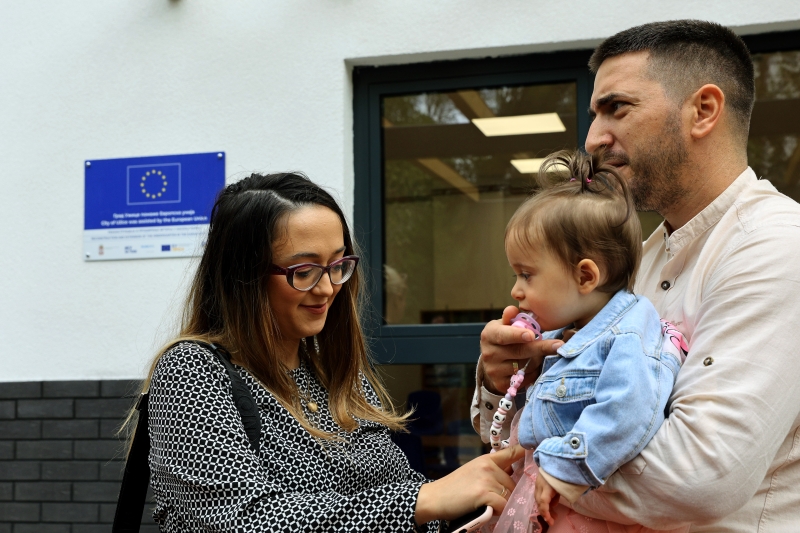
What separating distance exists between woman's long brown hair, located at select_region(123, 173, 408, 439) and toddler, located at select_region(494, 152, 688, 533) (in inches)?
24.6

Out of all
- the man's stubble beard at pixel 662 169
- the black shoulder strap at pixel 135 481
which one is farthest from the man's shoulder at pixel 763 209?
the black shoulder strap at pixel 135 481

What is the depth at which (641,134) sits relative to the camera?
6.96 feet

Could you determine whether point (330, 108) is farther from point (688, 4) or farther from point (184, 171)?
point (688, 4)

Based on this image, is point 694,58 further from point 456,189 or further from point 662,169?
point 456,189

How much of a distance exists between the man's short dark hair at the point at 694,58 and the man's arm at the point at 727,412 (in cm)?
60

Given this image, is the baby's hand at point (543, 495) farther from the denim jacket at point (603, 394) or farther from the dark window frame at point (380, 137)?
the dark window frame at point (380, 137)

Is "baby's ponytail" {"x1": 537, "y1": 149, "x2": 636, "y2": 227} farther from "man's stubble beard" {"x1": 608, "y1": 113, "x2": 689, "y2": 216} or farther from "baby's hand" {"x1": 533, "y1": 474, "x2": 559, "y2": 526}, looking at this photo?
"baby's hand" {"x1": 533, "y1": 474, "x2": 559, "y2": 526}

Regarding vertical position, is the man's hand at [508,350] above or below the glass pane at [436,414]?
above

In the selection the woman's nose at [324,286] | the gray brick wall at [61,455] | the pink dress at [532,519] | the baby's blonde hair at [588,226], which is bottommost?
the gray brick wall at [61,455]

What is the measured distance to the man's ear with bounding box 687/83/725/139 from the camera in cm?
212

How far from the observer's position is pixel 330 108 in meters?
4.45

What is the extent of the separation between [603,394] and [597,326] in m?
0.18

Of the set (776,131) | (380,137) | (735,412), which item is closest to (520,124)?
(380,137)

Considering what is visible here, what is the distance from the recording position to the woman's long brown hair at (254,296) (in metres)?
2.17
